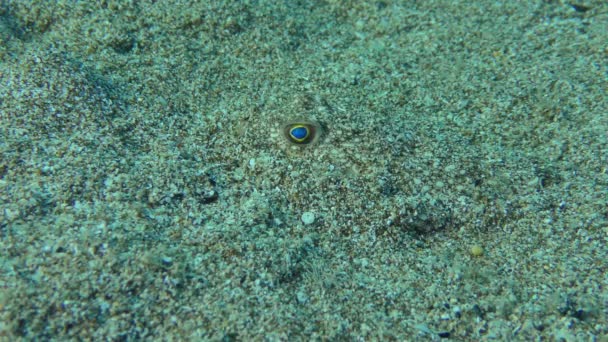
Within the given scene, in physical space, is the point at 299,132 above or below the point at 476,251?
above

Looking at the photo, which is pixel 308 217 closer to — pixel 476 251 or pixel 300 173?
pixel 300 173

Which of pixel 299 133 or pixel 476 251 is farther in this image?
pixel 299 133

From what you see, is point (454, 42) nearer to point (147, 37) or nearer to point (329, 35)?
point (329, 35)

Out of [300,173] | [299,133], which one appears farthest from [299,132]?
[300,173]

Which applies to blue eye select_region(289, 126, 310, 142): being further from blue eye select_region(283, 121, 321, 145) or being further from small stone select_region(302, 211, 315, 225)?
small stone select_region(302, 211, 315, 225)

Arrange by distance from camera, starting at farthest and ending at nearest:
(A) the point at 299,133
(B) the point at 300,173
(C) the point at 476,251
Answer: (A) the point at 299,133 → (B) the point at 300,173 → (C) the point at 476,251

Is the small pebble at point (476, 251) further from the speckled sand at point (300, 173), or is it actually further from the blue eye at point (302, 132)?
the blue eye at point (302, 132)

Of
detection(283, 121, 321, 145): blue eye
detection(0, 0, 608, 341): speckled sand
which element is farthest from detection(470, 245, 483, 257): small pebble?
detection(283, 121, 321, 145): blue eye
